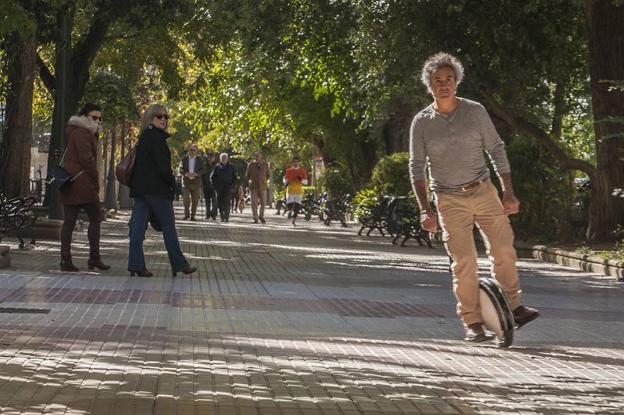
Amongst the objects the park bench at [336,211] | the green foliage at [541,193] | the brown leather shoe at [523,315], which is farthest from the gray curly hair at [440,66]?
the park bench at [336,211]

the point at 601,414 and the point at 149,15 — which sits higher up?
the point at 149,15

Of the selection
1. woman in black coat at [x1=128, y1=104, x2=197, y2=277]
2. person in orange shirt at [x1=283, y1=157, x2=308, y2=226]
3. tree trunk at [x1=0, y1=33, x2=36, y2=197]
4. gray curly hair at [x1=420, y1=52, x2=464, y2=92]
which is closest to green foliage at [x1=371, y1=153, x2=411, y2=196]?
tree trunk at [x1=0, y1=33, x2=36, y2=197]

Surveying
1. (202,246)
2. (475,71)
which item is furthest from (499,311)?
(475,71)

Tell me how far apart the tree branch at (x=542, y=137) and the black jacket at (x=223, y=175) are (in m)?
12.2

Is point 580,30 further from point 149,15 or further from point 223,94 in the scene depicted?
point 223,94

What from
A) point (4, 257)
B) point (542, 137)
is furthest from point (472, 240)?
point (542, 137)

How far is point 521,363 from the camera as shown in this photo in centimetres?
862

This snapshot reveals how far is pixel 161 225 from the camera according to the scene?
1545 cm

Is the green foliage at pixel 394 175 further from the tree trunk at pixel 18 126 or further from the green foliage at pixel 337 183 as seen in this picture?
the green foliage at pixel 337 183

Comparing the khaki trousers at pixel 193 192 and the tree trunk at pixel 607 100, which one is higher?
the tree trunk at pixel 607 100

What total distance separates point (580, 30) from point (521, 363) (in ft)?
59.4

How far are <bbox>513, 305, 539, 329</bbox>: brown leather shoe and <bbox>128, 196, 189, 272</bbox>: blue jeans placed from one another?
614 cm

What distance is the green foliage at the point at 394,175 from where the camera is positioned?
1220 inches

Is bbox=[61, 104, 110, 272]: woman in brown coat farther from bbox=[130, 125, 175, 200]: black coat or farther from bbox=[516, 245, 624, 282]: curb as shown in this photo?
bbox=[516, 245, 624, 282]: curb
